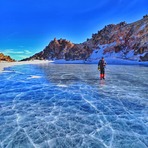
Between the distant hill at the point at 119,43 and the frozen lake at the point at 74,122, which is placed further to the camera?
the distant hill at the point at 119,43

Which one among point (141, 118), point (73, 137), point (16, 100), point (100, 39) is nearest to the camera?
point (73, 137)

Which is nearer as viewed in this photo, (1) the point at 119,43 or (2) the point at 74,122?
(2) the point at 74,122

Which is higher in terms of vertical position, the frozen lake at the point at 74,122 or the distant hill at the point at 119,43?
the distant hill at the point at 119,43

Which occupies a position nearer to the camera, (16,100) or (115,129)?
(115,129)

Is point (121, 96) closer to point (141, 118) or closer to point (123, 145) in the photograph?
point (141, 118)

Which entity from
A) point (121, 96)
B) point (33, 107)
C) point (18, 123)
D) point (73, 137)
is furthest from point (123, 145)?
point (121, 96)

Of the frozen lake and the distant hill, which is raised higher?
the distant hill

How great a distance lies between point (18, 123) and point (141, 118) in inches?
153

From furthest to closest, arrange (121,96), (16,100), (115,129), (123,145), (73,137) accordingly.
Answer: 1. (121,96)
2. (16,100)
3. (115,129)
4. (73,137)
5. (123,145)

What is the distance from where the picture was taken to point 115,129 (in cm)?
465

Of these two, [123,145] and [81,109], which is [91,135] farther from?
[81,109]

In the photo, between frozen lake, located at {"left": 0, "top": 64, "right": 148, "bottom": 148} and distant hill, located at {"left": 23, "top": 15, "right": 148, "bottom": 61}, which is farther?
distant hill, located at {"left": 23, "top": 15, "right": 148, "bottom": 61}

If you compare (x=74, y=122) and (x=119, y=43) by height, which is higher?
(x=119, y=43)

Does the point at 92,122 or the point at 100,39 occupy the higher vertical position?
the point at 100,39
